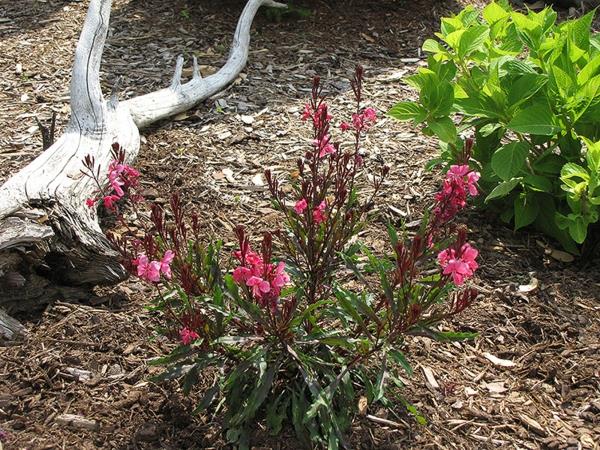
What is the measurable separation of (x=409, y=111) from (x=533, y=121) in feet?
1.96

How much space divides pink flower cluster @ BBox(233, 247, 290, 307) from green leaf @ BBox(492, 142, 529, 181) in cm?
165

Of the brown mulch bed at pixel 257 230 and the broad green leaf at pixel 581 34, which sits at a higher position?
the broad green leaf at pixel 581 34

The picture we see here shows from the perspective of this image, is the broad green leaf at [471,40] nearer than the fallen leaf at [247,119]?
Yes

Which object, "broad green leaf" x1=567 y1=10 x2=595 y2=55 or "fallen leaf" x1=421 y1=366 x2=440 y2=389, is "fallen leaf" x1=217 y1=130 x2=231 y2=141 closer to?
"broad green leaf" x1=567 y1=10 x2=595 y2=55

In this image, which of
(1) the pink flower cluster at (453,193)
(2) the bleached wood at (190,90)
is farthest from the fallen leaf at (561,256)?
(2) the bleached wood at (190,90)

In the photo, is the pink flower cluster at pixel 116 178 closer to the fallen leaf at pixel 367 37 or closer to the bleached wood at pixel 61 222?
the bleached wood at pixel 61 222

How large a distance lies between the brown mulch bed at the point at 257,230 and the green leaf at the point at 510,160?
49 centimetres

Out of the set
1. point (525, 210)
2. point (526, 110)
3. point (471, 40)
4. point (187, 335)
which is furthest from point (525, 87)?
point (187, 335)

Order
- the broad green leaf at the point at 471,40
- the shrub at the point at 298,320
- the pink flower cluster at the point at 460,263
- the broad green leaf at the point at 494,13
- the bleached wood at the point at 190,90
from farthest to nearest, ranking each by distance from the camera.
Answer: the bleached wood at the point at 190,90, the broad green leaf at the point at 494,13, the broad green leaf at the point at 471,40, the shrub at the point at 298,320, the pink flower cluster at the point at 460,263

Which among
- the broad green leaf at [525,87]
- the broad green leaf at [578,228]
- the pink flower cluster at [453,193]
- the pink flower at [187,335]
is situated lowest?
the broad green leaf at [578,228]

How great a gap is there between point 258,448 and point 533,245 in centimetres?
197

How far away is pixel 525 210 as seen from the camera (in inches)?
142

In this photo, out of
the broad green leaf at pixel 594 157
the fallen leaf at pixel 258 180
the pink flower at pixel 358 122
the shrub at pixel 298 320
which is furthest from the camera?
the fallen leaf at pixel 258 180

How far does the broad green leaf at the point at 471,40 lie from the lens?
3.53 m
